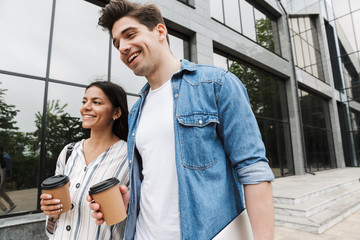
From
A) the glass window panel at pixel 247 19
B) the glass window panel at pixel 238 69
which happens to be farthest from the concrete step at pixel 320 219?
the glass window panel at pixel 247 19

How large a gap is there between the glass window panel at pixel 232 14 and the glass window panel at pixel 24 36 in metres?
6.57

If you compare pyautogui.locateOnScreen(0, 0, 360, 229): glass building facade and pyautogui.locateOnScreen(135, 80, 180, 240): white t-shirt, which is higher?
pyautogui.locateOnScreen(0, 0, 360, 229): glass building facade

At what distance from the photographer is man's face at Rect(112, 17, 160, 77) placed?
1241mm

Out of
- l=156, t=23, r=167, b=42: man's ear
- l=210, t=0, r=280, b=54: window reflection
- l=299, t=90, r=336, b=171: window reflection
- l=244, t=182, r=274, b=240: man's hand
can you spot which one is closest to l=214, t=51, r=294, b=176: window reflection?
l=210, t=0, r=280, b=54: window reflection

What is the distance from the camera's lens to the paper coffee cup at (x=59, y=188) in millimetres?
1305

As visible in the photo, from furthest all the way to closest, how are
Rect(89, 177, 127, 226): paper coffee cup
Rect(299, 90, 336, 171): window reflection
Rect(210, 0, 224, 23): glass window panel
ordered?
Rect(299, 90, 336, 171): window reflection → Rect(210, 0, 224, 23): glass window panel → Rect(89, 177, 127, 226): paper coffee cup

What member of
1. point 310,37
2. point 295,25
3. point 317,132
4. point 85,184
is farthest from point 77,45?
point 310,37

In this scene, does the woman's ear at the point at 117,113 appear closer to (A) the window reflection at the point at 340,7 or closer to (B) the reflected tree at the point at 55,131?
(B) the reflected tree at the point at 55,131

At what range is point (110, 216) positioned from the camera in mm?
1260

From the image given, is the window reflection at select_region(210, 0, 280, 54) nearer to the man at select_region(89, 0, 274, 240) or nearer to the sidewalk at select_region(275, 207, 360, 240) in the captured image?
the sidewalk at select_region(275, 207, 360, 240)

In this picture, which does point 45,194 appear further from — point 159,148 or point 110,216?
point 159,148

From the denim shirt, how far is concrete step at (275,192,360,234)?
3945mm

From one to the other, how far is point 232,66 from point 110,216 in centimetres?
849

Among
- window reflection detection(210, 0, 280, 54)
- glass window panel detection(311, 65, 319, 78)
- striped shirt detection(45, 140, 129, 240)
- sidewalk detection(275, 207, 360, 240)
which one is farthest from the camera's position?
glass window panel detection(311, 65, 319, 78)
